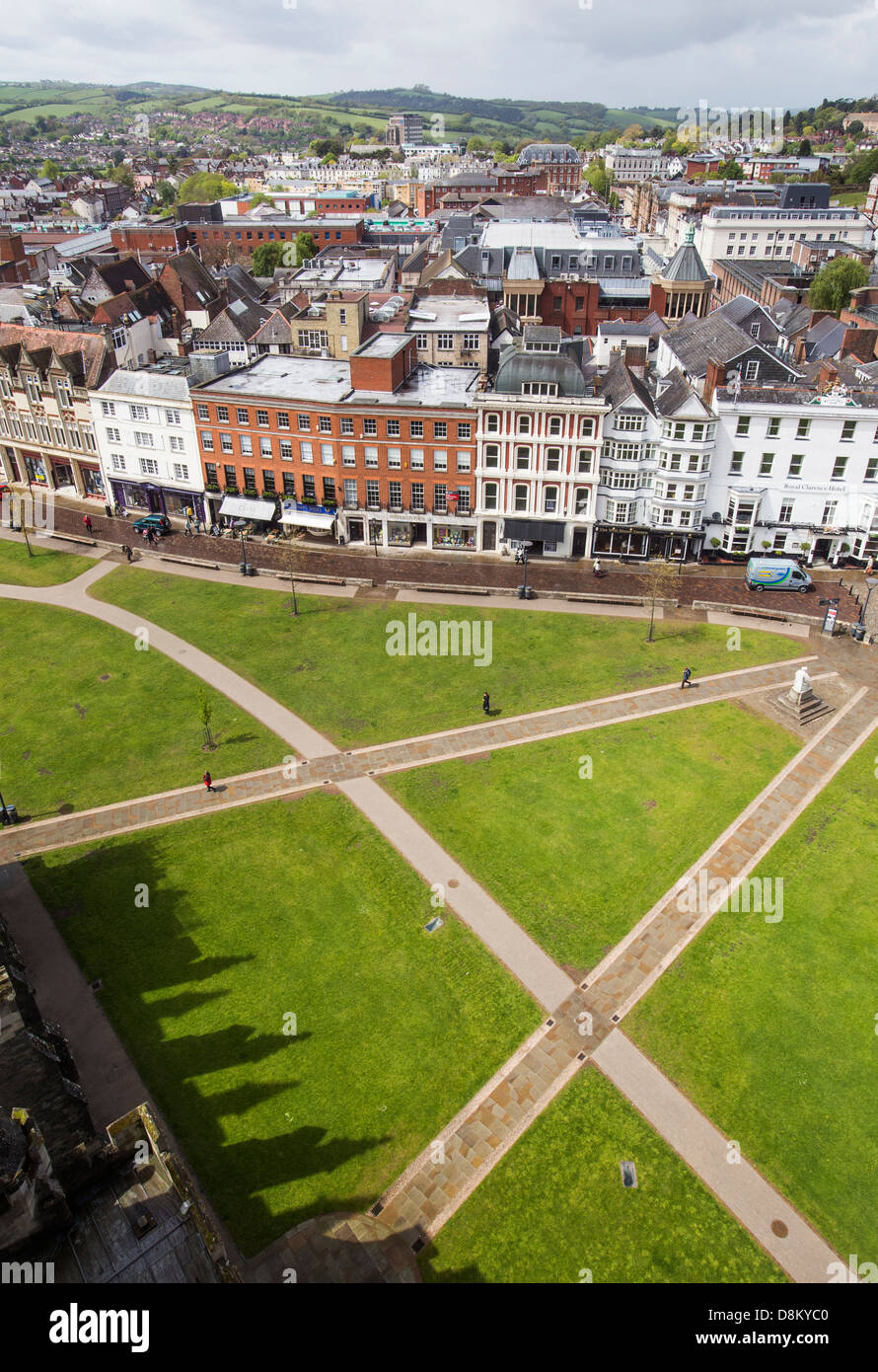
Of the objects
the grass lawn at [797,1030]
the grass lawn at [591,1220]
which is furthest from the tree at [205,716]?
the grass lawn at [591,1220]

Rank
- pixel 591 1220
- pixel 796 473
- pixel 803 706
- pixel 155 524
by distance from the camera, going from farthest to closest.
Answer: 1. pixel 155 524
2. pixel 796 473
3. pixel 803 706
4. pixel 591 1220

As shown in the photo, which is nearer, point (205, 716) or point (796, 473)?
point (205, 716)

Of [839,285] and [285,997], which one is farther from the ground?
[839,285]

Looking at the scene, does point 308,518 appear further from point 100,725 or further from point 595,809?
point 595,809

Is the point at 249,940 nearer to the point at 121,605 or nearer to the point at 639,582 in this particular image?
the point at 121,605

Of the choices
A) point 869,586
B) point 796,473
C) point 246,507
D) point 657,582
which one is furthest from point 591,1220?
point 246,507

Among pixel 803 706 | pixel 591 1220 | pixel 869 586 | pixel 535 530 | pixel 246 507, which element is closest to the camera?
pixel 591 1220

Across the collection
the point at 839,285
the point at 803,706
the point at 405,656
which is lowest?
the point at 405,656
